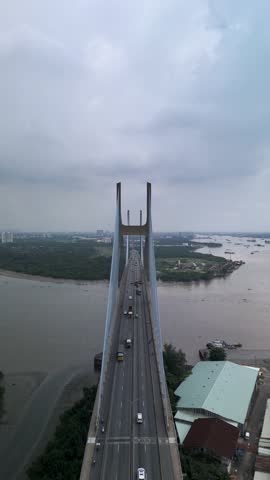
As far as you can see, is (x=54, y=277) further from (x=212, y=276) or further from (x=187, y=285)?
(x=212, y=276)

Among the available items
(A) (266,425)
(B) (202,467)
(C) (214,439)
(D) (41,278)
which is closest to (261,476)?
(C) (214,439)

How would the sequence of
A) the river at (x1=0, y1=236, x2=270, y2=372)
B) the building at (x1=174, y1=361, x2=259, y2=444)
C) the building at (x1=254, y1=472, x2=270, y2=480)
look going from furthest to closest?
the river at (x1=0, y1=236, x2=270, y2=372) → the building at (x1=174, y1=361, x2=259, y2=444) → the building at (x1=254, y1=472, x2=270, y2=480)

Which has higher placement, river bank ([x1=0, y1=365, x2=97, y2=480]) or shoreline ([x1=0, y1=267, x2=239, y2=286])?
shoreline ([x1=0, y1=267, x2=239, y2=286])

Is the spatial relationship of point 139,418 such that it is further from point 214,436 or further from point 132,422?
point 214,436

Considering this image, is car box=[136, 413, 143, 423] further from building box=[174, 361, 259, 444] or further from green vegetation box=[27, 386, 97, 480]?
building box=[174, 361, 259, 444]

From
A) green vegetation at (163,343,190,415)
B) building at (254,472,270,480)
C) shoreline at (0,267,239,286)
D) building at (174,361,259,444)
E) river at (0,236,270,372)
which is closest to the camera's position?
building at (254,472,270,480)

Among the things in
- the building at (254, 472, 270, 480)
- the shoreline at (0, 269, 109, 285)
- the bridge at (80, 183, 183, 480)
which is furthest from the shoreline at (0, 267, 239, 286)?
the building at (254, 472, 270, 480)

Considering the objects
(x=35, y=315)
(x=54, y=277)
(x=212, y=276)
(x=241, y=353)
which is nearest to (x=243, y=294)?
(x=212, y=276)
